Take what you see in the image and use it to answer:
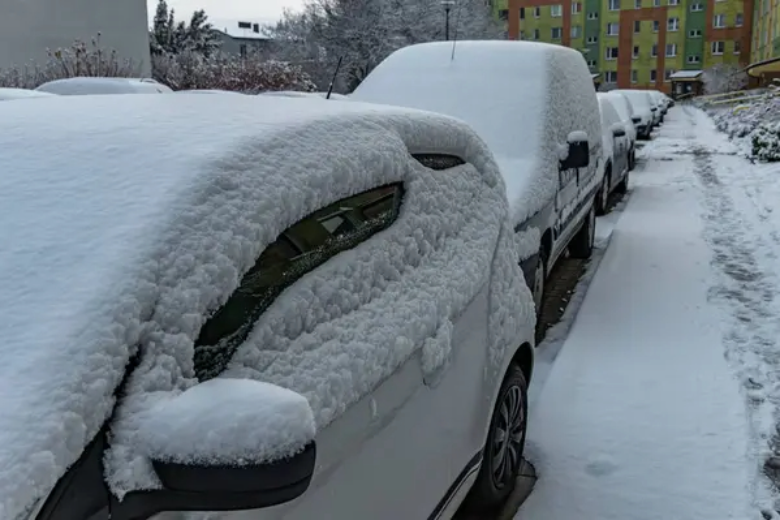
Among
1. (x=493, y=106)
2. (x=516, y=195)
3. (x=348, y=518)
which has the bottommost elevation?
(x=348, y=518)

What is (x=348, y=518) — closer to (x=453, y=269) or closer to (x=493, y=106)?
(x=453, y=269)

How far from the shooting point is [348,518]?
6.48ft

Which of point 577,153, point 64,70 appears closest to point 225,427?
point 577,153

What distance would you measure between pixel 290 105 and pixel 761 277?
617 centimetres

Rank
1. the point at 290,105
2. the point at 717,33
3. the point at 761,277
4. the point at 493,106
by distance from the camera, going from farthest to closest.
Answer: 1. the point at 717,33
2. the point at 761,277
3. the point at 493,106
4. the point at 290,105

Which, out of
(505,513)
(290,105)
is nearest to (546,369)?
(505,513)

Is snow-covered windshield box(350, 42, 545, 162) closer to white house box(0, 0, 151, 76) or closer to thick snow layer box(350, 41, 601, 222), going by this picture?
thick snow layer box(350, 41, 601, 222)

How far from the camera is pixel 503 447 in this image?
3.47m

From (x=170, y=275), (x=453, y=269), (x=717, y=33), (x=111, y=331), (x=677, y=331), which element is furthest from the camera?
(x=717, y=33)

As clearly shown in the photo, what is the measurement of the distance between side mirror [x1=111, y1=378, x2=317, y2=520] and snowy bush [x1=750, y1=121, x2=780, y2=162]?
16036mm

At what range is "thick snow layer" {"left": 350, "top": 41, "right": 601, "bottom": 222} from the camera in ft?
19.2

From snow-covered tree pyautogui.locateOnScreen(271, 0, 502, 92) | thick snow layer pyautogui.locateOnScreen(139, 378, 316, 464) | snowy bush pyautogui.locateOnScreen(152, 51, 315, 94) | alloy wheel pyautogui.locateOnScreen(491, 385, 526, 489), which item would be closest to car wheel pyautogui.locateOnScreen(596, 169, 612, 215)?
alloy wheel pyautogui.locateOnScreen(491, 385, 526, 489)

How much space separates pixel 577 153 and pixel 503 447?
3.23m

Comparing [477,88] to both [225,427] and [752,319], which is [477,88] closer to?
[752,319]
